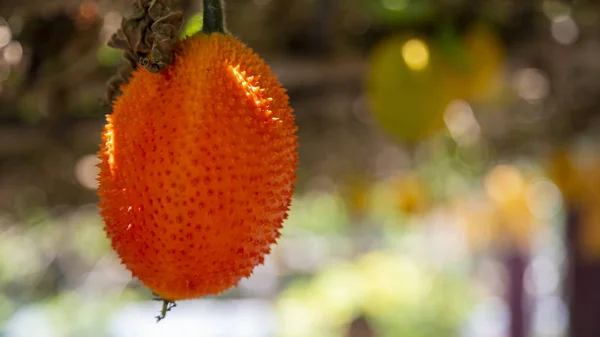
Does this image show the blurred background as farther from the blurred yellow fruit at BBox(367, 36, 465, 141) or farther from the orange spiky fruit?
the orange spiky fruit

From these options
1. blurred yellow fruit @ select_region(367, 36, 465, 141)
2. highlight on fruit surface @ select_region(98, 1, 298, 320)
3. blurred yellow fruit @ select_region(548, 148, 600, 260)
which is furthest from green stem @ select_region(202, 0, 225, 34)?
blurred yellow fruit @ select_region(548, 148, 600, 260)

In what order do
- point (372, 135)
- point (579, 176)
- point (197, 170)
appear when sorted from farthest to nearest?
point (579, 176)
point (372, 135)
point (197, 170)

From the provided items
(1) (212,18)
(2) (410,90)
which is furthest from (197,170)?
(2) (410,90)

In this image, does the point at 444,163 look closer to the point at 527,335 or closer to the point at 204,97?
the point at 204,97

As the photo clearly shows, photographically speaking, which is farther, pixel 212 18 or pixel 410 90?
pixel 410 90

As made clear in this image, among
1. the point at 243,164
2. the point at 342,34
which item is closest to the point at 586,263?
the point at 342,34

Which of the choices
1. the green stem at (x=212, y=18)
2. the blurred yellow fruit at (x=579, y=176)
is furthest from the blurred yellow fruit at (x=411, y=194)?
the green stem at (x=212, y=18)

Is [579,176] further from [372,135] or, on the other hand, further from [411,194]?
[372,135]
